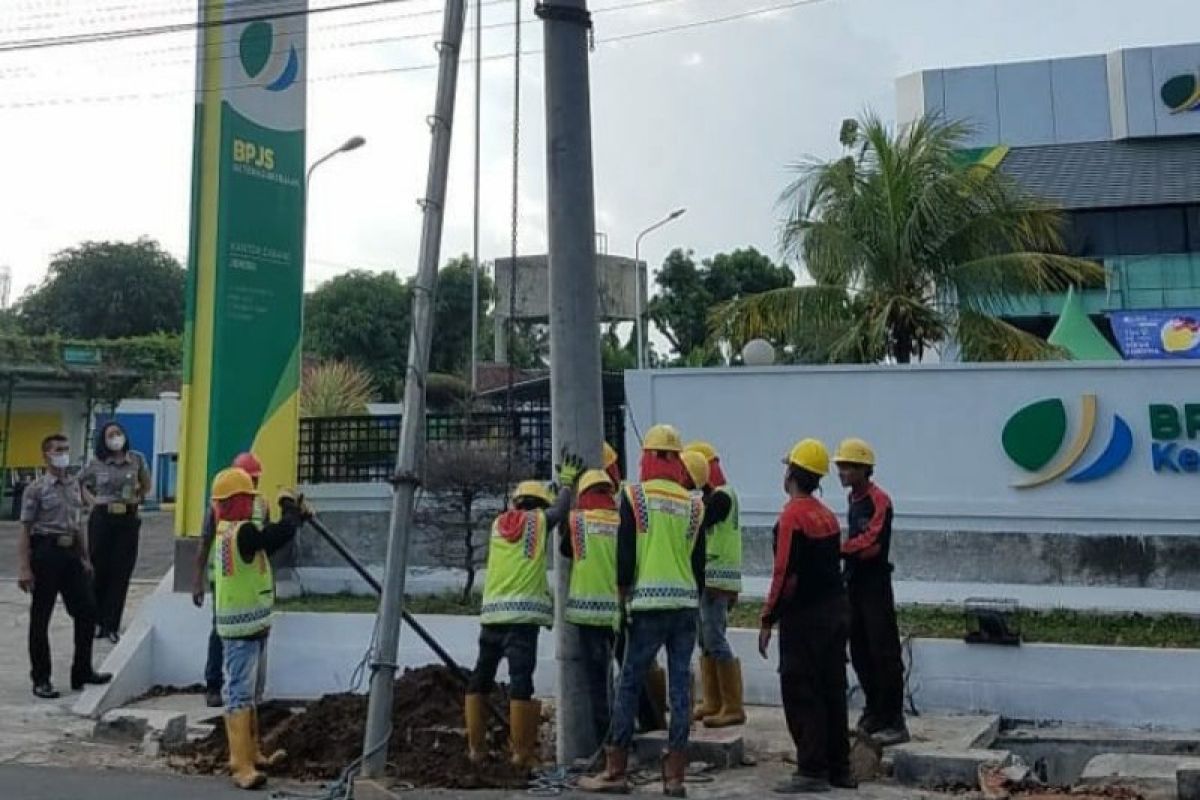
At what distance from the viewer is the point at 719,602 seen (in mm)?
8227

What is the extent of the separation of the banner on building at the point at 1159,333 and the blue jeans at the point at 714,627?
22.2 metres

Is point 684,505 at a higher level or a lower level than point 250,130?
lower

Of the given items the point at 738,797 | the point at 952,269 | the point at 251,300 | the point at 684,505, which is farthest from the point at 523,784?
the point at 952,269

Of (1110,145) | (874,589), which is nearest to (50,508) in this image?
(874,589)

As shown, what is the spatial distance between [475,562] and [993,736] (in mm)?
5159

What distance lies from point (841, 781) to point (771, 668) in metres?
2.45

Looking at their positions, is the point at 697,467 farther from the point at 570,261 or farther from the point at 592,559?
the point at 570,261

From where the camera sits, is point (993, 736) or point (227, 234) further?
point (227, 234)

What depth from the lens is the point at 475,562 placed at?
11633 millimetres

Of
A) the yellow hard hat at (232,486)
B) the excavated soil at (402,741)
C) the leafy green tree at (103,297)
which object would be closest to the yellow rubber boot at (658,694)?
the excavated soil at (402,741)

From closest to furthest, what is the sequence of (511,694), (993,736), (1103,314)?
(511,694)
(993,736)
(1103,314)

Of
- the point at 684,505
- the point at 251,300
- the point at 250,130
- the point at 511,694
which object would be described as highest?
the point at 250,130

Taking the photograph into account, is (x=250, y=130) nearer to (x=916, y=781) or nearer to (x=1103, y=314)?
(x=916, y=781)

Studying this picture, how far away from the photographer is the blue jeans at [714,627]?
819cm
